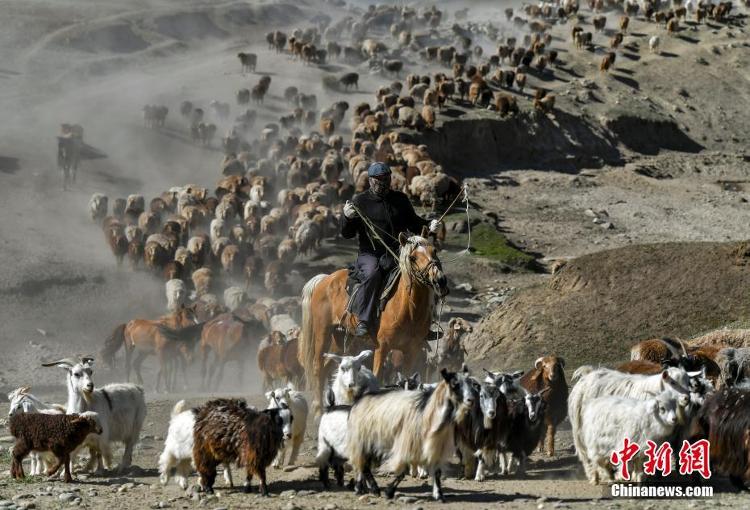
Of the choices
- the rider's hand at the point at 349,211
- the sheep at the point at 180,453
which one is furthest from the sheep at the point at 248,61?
the sheep at the point at 180,453

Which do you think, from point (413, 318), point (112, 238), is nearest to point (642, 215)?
point (112, 238)

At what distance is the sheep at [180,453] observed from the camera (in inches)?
469

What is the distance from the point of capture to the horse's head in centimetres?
1377

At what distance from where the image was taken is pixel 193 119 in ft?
168

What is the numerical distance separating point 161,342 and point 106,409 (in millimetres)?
11079

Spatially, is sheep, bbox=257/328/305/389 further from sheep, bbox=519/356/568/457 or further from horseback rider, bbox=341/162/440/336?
Result: sheep, bbox=519/356/568/457

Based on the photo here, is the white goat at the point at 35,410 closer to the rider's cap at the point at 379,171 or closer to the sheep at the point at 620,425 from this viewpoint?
the rider's cap at the point at 379,171

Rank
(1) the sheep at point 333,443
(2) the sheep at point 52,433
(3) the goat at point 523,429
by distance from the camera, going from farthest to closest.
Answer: (3) the goat at point 523,429 < (2) the sheep at point 52,433 < (1) the sheep at point 333,443

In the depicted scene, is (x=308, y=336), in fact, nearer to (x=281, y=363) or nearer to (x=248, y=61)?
(x=281, y=363)

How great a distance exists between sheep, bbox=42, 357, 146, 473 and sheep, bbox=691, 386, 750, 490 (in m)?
6.49

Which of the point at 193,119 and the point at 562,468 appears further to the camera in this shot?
the point at 193,119

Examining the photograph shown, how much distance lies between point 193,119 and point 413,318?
38387 mm

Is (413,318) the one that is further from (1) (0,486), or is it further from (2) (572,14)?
(2) (572,14)

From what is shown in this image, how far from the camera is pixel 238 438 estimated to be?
454 inches
